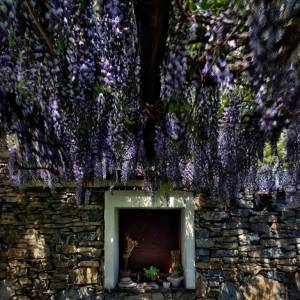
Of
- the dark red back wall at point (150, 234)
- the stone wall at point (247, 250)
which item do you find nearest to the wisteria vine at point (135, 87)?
the stone wall at point (247, 250)

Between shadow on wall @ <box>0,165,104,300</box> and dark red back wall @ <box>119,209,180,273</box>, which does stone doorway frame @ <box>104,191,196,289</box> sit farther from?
dark red back wall @ <box>119,209,180,273</box>

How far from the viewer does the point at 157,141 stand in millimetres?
2783

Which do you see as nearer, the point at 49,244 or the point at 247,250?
the point at 49,244

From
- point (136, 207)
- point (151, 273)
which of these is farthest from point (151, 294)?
point (136, 207)

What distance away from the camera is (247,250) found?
4.07 meters

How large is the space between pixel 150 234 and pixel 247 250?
89cm

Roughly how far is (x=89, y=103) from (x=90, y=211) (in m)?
1.88

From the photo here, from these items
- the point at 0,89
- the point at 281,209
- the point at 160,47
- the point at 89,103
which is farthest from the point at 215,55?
the point at 281,209

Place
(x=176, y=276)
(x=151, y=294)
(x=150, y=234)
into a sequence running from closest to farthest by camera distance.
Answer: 1. (x=151, y=294)
2. (x=176, y=276)
3. (x=150, y=234)

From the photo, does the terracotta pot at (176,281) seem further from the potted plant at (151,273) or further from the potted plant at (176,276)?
the potted plant at (151,273)

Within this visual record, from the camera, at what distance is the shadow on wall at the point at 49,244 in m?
3.91

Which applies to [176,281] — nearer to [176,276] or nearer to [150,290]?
[176,276]

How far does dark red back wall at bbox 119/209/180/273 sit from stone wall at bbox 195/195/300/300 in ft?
1.16

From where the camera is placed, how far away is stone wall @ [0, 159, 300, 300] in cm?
391
